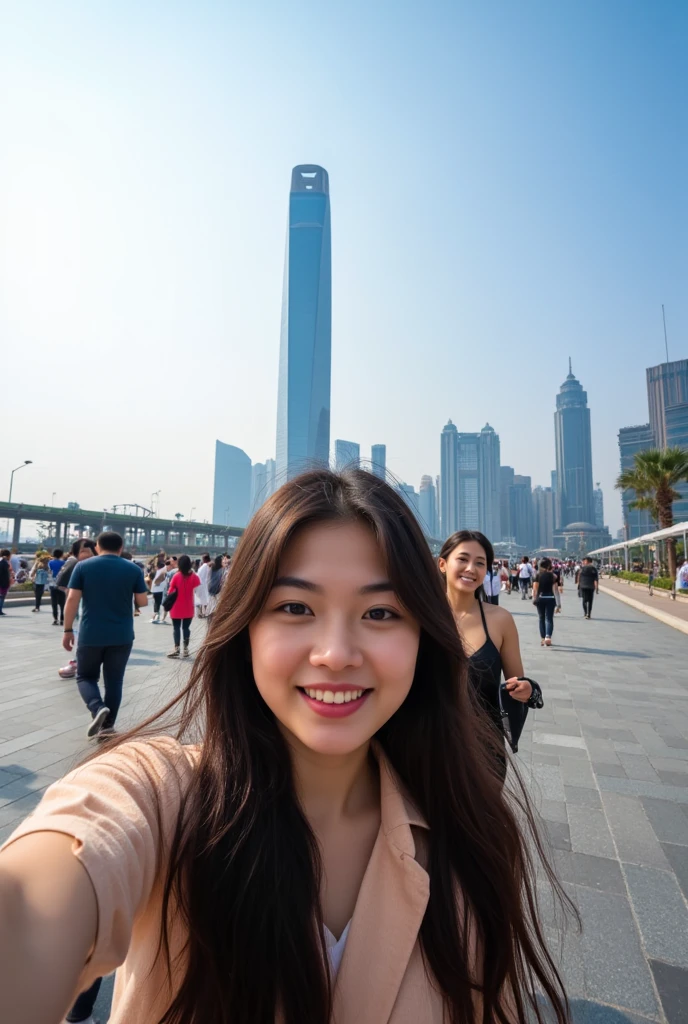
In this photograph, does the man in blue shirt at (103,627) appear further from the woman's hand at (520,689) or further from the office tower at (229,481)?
the office tower at (229,481)

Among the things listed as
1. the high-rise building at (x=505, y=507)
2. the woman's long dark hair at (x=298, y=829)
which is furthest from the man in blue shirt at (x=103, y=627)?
the high-rise building at (x=505, y=507)

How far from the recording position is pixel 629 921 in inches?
86.8

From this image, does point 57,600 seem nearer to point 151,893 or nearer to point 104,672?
point 104,672

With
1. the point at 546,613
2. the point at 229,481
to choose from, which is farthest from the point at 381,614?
the point at 229,481

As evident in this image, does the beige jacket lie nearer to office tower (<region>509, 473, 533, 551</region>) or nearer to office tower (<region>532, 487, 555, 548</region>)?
office tower (<region>509, 473, 533, 551</region>)

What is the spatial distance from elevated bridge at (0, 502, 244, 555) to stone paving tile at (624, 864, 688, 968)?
55.6m

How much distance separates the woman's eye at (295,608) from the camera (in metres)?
1.01

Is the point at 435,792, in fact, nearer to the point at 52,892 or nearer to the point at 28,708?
the point at 52,892

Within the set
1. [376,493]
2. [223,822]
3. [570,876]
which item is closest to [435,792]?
[223,822]

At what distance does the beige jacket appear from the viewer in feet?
2.47

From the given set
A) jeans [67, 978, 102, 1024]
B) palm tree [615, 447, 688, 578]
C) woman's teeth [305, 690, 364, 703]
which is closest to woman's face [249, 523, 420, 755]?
woman's teeth [305, 690, 364, 703]

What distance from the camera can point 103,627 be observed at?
3.91 meters

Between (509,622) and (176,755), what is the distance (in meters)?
2.01

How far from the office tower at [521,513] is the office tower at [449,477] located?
90.7 ft
